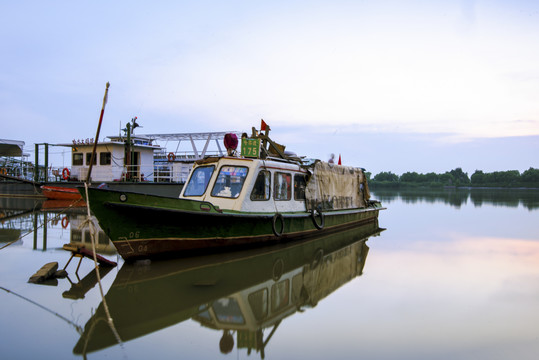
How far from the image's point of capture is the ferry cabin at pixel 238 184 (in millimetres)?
9445

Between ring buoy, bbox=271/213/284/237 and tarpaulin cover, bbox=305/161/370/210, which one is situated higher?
tarpaulin cover, bbox=305/161/370/210

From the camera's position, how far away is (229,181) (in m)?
9.70

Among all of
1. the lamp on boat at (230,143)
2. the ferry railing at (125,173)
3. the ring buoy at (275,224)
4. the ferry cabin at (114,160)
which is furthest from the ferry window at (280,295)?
the ferry cabin at (114,160)

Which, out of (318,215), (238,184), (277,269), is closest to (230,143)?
(238,184)

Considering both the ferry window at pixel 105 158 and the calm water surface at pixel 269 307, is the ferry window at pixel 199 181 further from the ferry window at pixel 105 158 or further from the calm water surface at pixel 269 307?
Answer: the ferry window at pixel 105 158

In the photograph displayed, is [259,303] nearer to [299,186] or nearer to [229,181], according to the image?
[229,181]

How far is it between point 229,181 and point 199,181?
0.84 meters

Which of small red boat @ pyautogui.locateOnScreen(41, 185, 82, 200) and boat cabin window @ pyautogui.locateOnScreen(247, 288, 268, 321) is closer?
boat cabin window @ pyautogui.locateOnScreen(247, 288, 268, 321)

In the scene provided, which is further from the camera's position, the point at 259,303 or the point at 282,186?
the point at 282,186

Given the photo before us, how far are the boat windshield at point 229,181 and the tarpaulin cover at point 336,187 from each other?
276 cm

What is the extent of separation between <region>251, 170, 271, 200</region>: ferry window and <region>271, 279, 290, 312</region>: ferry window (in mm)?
2837

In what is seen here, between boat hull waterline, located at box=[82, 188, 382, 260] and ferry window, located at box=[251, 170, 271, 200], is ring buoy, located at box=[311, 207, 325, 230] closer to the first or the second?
boat hull waterline, located at box=[82, 188, 382, 260]

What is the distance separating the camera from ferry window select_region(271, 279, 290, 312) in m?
5.95

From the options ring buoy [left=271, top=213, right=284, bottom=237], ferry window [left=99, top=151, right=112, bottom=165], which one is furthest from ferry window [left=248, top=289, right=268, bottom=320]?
ferry window [left=99, top=151, right=112, bottom=165]
